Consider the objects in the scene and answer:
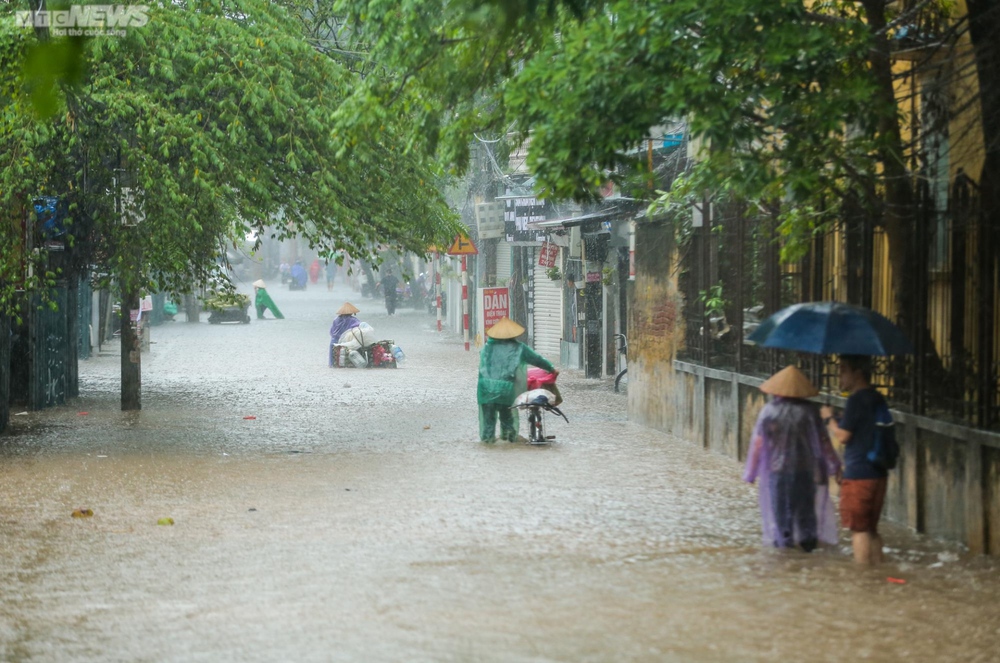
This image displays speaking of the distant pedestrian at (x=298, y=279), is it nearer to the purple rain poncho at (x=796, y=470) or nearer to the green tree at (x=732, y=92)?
the green tree at (x=732, y=92)

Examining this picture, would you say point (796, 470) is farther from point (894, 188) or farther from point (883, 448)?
point (894, 188)

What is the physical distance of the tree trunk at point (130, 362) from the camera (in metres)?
17.9

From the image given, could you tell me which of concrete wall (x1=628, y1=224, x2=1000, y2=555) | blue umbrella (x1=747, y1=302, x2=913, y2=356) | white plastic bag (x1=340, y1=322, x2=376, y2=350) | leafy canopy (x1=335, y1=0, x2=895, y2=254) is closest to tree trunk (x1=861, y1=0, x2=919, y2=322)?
leafy canopy (x1=335, y1=0, x2=895, y2=254)

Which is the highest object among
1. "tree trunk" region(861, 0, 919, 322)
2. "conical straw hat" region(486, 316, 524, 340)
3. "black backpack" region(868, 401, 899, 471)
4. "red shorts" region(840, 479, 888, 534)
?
"tree trunk" region(861, 0, 919, 322)

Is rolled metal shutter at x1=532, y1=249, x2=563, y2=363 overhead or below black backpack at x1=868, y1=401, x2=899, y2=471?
overhead

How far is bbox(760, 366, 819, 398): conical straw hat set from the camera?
8.55 metres

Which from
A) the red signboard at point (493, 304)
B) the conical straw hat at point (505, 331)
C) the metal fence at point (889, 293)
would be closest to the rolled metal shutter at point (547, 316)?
the red signboard at point (493, 304)

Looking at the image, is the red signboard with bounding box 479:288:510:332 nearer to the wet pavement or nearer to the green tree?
the wet pavement

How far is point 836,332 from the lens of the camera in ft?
27.8

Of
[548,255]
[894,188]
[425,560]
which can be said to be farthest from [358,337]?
[425,560]

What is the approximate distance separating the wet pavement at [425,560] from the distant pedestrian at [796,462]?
24cm

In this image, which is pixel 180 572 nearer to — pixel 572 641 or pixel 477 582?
pixel 477 582

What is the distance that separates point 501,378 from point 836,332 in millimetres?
6561

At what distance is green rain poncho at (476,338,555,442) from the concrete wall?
1831mm
